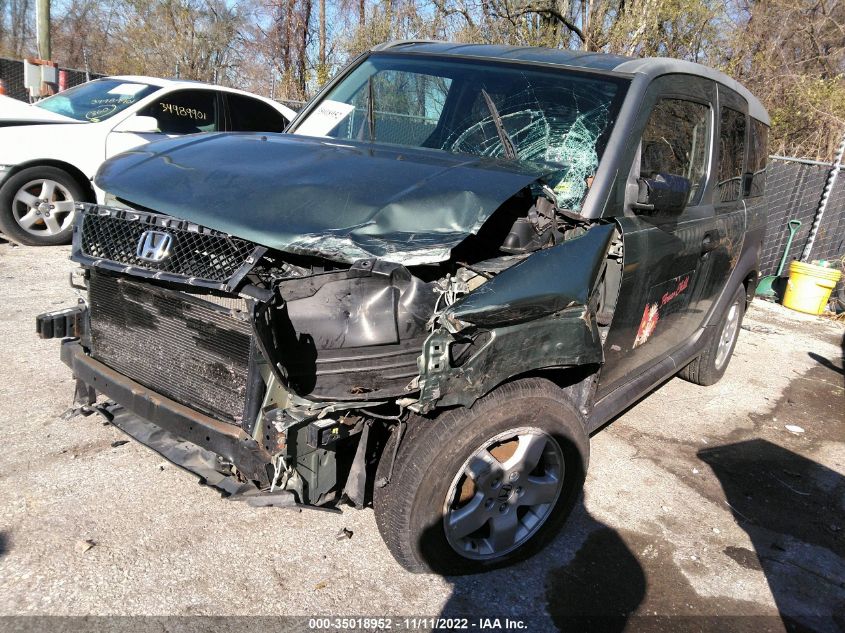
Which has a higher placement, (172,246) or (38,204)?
(172,246)

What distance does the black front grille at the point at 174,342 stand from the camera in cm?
238

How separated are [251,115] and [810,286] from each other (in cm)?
755

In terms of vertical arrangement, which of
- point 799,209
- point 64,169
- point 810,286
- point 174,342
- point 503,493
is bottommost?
point 810,286

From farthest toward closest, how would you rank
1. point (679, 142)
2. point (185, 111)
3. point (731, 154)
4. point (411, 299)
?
point (185, 111)
point (731, 154)
point (679, 142)
point (411, 299)

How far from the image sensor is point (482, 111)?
338cm

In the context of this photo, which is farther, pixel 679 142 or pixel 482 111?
pixel 679 142

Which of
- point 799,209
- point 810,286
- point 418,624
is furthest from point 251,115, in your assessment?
point 799,209

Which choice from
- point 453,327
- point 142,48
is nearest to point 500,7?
point 453,327

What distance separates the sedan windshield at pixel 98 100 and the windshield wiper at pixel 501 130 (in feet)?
18.0

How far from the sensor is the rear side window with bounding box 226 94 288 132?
26.0 ft

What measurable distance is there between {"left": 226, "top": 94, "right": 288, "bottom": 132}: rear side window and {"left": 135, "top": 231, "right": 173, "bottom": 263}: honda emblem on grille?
573cm

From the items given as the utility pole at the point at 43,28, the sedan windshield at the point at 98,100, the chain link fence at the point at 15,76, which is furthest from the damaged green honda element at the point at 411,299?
the utility pole at the point at 43,28

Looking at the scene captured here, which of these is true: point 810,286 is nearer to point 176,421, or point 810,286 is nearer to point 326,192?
point 326,192

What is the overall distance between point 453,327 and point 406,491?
0.65 metres
